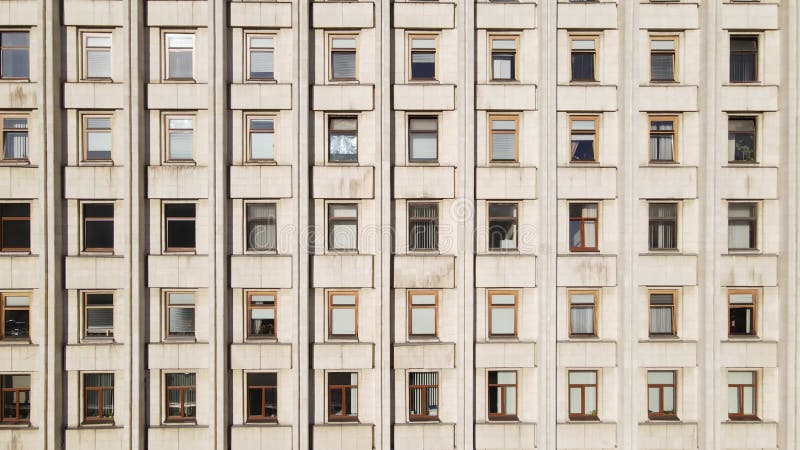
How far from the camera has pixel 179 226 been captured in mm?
16250

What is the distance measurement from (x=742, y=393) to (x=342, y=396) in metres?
13.9

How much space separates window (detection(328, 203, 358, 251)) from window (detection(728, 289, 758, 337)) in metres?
13.1

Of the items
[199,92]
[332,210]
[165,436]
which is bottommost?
[165,436]

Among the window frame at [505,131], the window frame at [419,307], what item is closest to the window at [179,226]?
the window frame at [419,307]

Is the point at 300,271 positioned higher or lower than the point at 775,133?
lower

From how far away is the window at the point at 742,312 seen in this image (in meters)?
16.4

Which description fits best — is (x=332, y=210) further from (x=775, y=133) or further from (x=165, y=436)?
(x=775, y=133)

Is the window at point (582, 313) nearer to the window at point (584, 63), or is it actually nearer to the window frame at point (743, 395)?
the window frame at point (743, 395)

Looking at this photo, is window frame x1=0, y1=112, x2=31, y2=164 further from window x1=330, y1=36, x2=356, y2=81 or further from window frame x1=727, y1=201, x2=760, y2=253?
window frame x1=727, y1=201, x2=760, y2=253

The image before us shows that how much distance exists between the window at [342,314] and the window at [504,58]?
30.1 ft

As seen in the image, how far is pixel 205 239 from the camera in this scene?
1612cm

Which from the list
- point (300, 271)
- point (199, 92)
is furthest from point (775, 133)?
point (199, 92)

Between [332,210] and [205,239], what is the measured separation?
4.40 m

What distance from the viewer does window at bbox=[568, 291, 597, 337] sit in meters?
16.5
